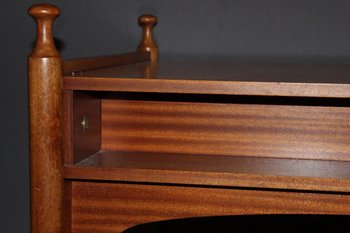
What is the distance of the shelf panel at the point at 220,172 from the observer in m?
0.88

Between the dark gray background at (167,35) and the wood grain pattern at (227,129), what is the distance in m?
0.44

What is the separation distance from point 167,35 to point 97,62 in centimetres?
47

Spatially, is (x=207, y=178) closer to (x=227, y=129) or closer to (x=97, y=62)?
(x=227, y=129)

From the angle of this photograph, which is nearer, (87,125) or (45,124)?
(45,124)

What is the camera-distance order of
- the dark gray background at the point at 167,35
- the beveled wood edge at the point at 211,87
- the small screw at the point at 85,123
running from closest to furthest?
the beveled wood edge at the point at 211,87 → the small screw at the point at 85,123 → the dark gray background at the point at 167,35

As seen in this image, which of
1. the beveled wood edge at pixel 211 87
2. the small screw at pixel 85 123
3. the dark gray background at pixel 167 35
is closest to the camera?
the beveled wood edge at pixel 211 87

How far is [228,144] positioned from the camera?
1063 mm

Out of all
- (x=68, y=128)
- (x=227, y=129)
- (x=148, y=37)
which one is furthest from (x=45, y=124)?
(x=148, y=37)

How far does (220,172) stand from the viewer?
2.96 feet

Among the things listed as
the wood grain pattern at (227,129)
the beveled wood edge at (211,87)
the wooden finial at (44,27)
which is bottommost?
the wood grain pattern at (227,129)

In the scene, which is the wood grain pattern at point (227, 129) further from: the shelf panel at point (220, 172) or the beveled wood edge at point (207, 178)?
the beveled wood edge at point (207, 178)

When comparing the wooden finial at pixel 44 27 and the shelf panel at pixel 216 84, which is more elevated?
the wooden finial at pixel 44 27

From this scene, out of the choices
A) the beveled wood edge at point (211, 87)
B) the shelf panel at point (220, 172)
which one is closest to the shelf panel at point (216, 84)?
the beveled wood edge at point (211, 87)

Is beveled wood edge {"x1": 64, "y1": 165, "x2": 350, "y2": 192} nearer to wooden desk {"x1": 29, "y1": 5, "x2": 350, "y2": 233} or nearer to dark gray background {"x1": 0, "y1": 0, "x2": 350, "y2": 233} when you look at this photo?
wooden desk {"x1": 29, "y1": 5, "x2": 350, "y2": 233}
